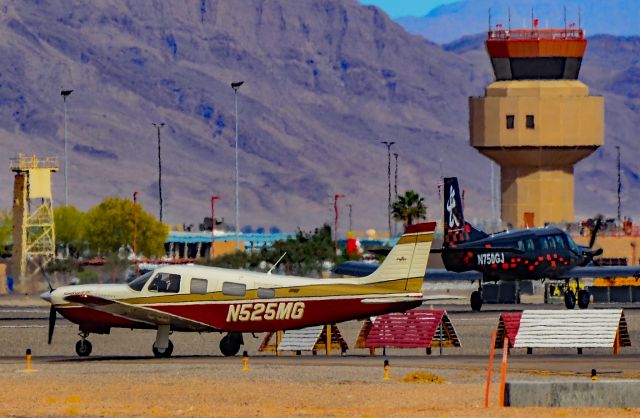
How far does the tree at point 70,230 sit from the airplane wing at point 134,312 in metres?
119

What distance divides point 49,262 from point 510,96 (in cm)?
3539

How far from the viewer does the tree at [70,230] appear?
162125mm

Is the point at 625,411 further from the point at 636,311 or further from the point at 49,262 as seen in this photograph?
the point at 49,262

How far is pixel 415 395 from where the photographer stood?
32.4 metres

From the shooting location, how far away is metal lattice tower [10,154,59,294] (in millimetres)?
121125

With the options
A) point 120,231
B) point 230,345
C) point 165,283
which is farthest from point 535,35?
point 165,283

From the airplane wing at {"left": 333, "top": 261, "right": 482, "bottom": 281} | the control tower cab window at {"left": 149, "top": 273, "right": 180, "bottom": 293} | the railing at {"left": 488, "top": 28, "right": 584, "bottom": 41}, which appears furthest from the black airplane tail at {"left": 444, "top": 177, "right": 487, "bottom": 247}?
the railing at {"left": 488, "top": 28, "right": 584, "bottom": 41}

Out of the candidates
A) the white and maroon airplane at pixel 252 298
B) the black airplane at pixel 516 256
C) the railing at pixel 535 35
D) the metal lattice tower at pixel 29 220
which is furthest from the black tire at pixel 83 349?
the railing at pixel 535 35

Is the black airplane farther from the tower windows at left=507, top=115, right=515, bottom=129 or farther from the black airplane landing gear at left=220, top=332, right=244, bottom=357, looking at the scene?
the tower windows at left=507, top=115, right=515, bottom=129

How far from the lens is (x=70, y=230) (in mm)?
164625

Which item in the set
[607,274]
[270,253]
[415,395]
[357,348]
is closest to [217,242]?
[270,253]

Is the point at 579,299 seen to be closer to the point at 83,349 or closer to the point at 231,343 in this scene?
the point at 231,343

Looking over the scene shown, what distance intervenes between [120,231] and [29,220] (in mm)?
36117

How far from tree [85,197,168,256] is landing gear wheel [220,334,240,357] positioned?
11822cm
